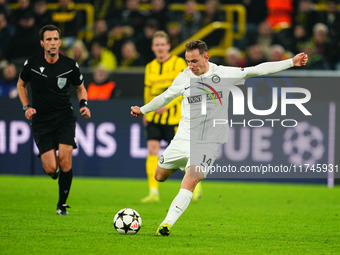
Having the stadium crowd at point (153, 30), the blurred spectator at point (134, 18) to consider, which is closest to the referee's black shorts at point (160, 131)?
the stadium crowd at point (153, 30)

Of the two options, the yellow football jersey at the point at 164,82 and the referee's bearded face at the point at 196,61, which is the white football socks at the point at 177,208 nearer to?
the referee's bearded face at the point at 196,61

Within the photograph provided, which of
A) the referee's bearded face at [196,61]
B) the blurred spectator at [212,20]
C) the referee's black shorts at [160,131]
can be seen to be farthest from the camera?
the blurred spectator at [212,20]

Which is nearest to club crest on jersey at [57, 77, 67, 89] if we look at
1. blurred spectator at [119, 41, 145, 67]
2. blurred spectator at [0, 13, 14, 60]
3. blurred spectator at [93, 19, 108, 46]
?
blurred spectator at [119, 41, 145, 67]

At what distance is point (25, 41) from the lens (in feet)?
59.1

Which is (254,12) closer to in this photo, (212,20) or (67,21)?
(212,20)

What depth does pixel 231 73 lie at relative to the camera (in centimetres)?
846

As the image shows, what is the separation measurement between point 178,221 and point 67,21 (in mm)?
10047

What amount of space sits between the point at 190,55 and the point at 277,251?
2.30 meters

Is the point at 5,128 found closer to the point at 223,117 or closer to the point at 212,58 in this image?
the point at 212,58

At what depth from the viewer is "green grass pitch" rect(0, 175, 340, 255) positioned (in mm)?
7480

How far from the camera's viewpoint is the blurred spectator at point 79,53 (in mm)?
17406

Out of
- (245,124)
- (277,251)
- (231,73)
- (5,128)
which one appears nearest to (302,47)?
(245,124)

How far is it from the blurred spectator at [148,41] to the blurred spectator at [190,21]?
2.91 feet

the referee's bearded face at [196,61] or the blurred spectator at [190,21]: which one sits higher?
the blurred spectator at [190,21]
